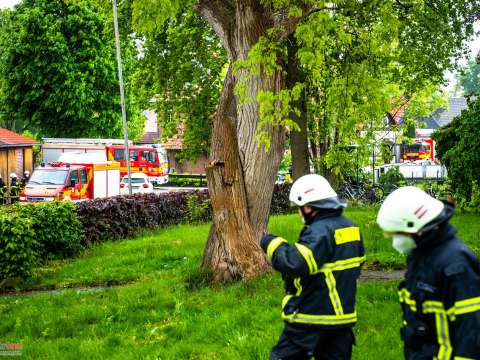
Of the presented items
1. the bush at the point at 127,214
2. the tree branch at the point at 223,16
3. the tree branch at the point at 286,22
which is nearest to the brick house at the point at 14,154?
the bush at the point at 127,214

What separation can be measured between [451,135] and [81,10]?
93.3ft

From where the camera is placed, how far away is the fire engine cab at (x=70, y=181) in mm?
24172

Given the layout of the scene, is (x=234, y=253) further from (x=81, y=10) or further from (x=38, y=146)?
(x=38, y=146)

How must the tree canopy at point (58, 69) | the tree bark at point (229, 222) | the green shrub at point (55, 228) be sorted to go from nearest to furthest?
the tree bark at point (229, 222)
the green shrub at point (55, 228)
the tree canopy at point (58, 69)

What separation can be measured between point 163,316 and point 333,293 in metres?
4.35

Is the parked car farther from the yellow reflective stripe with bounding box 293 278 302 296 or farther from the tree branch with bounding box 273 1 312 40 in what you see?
the yellow reflective stripe with bounding box 293 278 302 296

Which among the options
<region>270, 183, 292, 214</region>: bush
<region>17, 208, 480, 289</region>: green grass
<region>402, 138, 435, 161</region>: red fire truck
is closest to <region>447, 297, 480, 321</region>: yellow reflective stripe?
<region>17, 208, 480, 289</region>: green grass

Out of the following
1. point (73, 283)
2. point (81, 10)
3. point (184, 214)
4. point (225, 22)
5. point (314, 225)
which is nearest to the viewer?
point (314, 225)

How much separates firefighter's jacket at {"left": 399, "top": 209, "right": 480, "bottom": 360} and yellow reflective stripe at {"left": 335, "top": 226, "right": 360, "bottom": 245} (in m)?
0.89

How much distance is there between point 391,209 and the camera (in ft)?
11.1

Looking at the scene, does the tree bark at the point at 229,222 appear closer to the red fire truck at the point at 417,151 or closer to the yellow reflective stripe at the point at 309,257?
the yellow reflective stripe at the point at 309,257

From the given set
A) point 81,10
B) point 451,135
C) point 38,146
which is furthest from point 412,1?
point 38,146

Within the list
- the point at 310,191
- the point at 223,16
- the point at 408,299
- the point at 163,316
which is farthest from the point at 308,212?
the point at 223,16

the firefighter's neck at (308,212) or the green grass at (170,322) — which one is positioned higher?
the firefighter's neck at (308,212)
